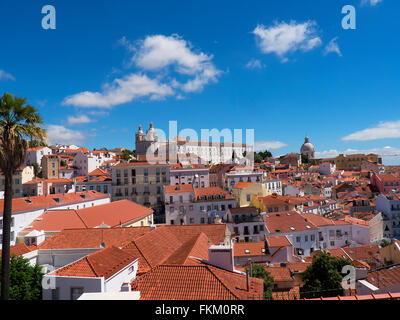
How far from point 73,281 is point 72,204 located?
95.2ft

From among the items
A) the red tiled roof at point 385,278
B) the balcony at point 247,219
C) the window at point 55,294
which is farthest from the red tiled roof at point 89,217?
the red tiled roof at point 385,278

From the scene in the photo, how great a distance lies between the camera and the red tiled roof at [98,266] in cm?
1015

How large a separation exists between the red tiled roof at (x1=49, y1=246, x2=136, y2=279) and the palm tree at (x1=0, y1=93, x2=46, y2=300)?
6.53 feet

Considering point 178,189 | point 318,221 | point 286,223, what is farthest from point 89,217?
point 318,221

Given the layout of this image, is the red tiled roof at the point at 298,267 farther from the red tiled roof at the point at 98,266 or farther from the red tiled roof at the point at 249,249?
the red tiled roof at the point at 98,266

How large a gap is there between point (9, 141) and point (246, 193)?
135ft

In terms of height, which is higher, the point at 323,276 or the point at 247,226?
the point at 247,226

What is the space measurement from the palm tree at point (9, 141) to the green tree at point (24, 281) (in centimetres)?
355

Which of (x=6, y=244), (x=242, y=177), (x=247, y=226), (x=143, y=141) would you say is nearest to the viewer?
(x=6, y=244)

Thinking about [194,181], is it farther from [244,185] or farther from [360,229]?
[360,229]

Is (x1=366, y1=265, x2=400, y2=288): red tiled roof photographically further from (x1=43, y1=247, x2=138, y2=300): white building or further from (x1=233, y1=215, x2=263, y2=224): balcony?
(x1=233, y1=215, x2=263, y2=224): balcony

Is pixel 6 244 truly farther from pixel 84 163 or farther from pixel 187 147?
pixel 187 147

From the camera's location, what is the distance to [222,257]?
11.3 m

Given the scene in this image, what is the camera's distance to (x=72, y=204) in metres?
36.2
